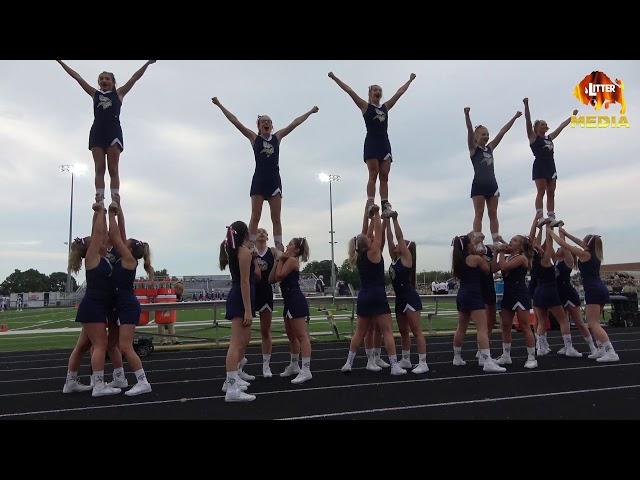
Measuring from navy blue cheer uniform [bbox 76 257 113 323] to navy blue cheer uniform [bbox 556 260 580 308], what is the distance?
25.4 feet

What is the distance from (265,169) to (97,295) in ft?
9.50

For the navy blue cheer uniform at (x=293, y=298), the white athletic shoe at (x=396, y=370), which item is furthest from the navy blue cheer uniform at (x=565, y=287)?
the navy blue cheer uniform at (x=293, y=298)

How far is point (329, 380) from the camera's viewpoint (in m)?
6.28

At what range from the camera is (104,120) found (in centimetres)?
668

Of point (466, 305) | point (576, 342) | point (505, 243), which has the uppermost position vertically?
point (505, 243)

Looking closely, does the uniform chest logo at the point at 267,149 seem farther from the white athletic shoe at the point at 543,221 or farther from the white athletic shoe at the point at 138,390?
the white athletic shoe at the point at 543,221

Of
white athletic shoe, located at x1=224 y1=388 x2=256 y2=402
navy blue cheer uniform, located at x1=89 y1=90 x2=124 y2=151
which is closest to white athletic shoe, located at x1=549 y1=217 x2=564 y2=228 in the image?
white athletic shoe, located at x1=224 y1=388 x2=256 y2=402

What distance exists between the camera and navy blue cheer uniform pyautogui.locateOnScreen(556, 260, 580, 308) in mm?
8602

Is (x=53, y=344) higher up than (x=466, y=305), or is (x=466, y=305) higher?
(x=466, y=305)
